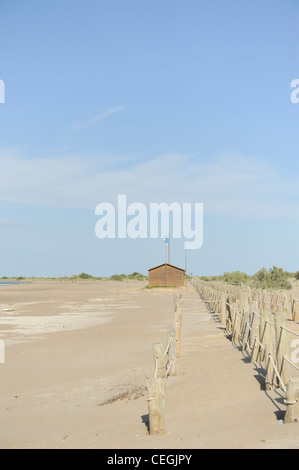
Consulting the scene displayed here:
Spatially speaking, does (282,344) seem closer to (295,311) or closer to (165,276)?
(295,311)

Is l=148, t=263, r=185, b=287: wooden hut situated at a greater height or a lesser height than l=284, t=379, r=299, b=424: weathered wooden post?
greater

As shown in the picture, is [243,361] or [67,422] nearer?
[67,422]

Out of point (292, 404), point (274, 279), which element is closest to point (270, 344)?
point (292, 404)

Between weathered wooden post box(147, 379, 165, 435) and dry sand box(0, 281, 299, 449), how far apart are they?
151 mm

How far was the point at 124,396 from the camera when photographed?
338 inches

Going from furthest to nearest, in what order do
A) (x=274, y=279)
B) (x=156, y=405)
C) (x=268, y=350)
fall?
(x=274, y=279) → (x=268, y=350) → (x=156, y=405)

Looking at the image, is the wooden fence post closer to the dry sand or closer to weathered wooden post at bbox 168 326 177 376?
the dry sand

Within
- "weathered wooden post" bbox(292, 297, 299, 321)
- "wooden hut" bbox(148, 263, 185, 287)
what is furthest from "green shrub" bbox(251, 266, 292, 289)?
"weathered wooden post" bbox(292, 297, 299, 321)

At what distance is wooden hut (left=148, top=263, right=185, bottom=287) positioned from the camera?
2029 inches

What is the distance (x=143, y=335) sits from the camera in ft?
51.3

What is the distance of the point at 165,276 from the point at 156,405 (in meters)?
45.9
